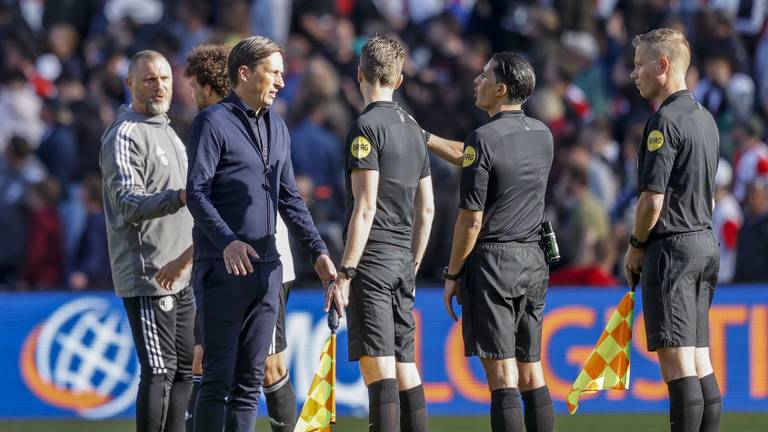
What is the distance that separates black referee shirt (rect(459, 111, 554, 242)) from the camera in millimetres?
6812

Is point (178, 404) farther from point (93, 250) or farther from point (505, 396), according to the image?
point (93, 250)

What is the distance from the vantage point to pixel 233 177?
616cm

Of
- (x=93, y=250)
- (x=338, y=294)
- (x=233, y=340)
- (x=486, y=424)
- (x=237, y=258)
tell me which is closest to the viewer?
(x=237, y=258)

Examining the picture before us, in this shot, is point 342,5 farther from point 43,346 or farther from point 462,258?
point 462,258

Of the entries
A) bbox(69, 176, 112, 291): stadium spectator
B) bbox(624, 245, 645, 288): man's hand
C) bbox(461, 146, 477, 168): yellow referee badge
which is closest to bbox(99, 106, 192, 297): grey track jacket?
bbox(461, 146, 477, 168): yellow referee badge

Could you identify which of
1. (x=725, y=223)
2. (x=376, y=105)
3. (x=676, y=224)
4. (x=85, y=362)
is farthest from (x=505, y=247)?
(x=725, y=223)

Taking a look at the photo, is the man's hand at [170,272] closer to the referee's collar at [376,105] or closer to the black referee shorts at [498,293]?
the referee's collar at [376,105]

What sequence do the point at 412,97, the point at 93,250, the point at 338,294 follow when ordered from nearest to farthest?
the point at 338,294 < the point at 93,250 < the point at 412,97

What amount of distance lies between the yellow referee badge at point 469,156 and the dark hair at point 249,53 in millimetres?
1174

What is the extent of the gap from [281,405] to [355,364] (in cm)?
311

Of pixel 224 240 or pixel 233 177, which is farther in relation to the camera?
pixel 233 177

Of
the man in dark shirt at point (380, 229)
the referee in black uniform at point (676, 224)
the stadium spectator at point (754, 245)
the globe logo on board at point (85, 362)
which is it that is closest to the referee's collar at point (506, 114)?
the man in dark shirt at point (380, 229)

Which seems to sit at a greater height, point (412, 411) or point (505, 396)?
point (505, 396)

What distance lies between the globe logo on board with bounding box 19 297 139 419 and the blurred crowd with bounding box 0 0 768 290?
1.64m
